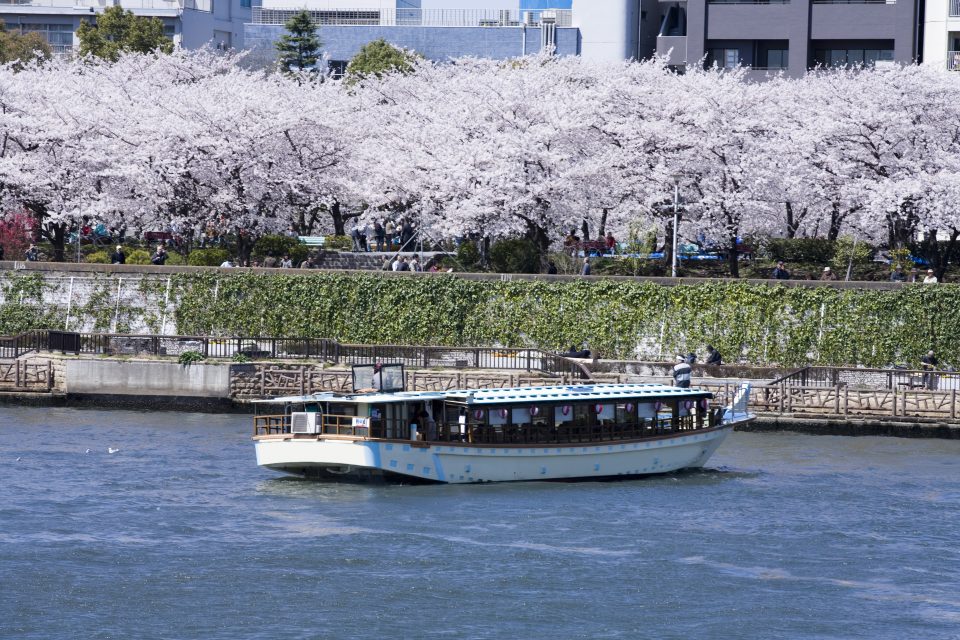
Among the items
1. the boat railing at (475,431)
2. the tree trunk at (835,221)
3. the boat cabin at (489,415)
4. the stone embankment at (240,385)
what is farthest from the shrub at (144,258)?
the tree trunk at (835,221)

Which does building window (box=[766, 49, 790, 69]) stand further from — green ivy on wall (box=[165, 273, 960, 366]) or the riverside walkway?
the riverside walkway

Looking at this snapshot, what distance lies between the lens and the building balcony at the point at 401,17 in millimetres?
113875

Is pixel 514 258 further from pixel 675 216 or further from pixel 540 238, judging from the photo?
pixel 675 216

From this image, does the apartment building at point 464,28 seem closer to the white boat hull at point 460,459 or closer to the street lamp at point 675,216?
the street lamp at point 675,216

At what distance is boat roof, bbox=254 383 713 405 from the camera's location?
4044cm

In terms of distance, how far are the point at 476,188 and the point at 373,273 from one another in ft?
26.0

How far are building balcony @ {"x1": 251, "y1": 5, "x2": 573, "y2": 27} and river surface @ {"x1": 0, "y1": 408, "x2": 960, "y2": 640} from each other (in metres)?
73.6

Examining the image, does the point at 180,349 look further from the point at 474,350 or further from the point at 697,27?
the point at 697,27

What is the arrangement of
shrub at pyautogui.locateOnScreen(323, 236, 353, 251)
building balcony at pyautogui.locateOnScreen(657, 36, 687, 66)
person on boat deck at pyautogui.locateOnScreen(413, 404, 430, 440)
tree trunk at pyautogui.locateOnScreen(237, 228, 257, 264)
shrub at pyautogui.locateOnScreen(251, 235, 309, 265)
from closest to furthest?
person on boat deck at pyautogui.locateOnScreen(413, 404, 430, 440), shrub at pyautogui.locateOnScreen(251, 235, 309, 265), tree trunk at pyautogui.locateOnScreen(237, 228, 257, 264), shrub at pyautogui.locateOnScreen(323, 236, 353, 251), building balcony at pyautogui.locateOnScreen(657, 36, 687, 66)

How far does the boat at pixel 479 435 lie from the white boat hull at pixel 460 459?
0.03m

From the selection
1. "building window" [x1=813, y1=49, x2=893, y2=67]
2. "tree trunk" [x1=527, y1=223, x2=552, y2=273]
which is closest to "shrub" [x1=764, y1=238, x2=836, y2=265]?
"tree trunk" [x1=527, y1=223, x2=552, y2=273]

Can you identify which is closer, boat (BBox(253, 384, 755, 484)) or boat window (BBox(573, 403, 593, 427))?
boat (BBox(253, 384, 755, 484))

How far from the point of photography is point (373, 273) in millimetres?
61812

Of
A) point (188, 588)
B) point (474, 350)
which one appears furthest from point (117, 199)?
point (188, 588)
